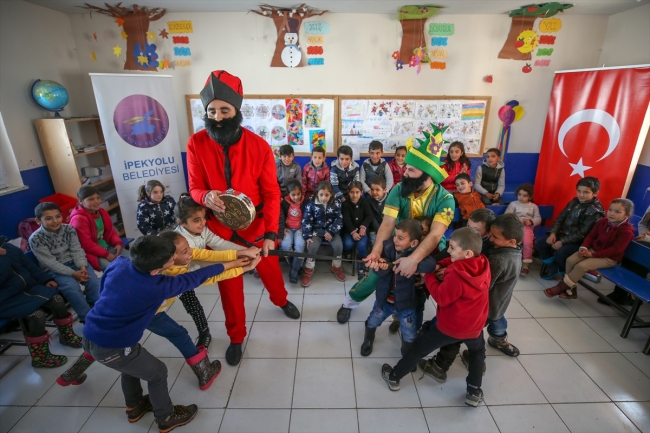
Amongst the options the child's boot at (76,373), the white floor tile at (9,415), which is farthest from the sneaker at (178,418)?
the white floor tile at (9,415)

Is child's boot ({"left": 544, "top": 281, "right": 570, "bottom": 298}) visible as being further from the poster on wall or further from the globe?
the globe

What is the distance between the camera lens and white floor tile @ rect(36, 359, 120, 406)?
2256 mm

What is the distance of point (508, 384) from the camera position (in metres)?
2.39

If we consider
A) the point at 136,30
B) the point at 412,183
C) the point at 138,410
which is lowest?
the point at 138,410

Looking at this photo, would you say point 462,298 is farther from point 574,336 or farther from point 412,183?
point 574,336

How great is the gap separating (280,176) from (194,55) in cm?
216

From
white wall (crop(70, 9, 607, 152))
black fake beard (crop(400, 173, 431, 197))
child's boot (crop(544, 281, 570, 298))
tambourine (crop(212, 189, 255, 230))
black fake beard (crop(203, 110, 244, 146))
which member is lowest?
child's boot (crop(544, 281, 570, 298))

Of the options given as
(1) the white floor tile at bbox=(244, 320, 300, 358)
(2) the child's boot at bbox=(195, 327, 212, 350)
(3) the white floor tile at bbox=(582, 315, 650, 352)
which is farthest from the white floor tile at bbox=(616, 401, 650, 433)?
(2) the child's boot at bbox=(195, 327, 212, 350)

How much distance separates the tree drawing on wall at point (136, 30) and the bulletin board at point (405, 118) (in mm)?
2750

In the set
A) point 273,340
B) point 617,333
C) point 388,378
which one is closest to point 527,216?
point 617,333

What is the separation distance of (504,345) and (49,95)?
550 cm

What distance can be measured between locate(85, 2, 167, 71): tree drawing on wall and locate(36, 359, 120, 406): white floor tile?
4.06 meters

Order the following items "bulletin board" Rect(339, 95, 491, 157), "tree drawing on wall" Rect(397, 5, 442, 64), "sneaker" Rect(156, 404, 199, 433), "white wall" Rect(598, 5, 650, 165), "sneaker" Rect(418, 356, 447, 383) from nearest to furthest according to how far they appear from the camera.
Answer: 1. "sneaker" Rect(156, 404, 199, 433)
2. "sneaker" Rect(418, 356, 447, 383)
3. "white wall" Rect(598, 5, 650, 165)
4. "tree drawing on wall" Rect(397, 5, 442, 64)
5. "bulletin board" Rect(339, 95, 491, 157)

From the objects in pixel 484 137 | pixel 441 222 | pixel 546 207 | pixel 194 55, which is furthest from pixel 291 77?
pixel 546 207
